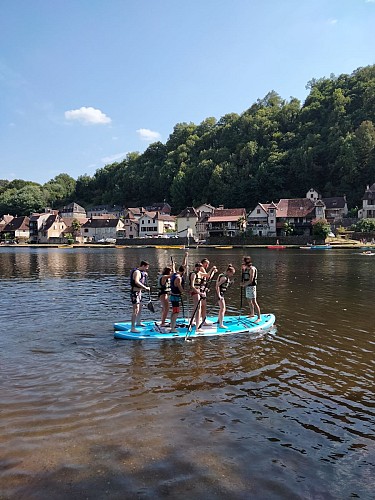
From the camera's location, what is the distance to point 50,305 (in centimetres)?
2081

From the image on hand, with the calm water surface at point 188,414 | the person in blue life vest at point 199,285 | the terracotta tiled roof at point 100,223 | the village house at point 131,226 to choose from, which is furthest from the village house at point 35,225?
the person in blue life vest at point 199,285

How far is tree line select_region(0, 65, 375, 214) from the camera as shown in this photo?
124375 mm

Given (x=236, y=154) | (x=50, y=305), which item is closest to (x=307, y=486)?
(x=50, y=305)

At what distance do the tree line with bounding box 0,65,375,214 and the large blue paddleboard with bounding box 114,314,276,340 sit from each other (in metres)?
115

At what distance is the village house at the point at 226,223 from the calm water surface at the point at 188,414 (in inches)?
3778

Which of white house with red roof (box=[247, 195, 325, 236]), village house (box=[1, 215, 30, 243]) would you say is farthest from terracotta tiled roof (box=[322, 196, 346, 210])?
village house (box=[1, 215, 30, 243])

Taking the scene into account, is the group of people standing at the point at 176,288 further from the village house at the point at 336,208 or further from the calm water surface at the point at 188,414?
the village house at the point at 336,208

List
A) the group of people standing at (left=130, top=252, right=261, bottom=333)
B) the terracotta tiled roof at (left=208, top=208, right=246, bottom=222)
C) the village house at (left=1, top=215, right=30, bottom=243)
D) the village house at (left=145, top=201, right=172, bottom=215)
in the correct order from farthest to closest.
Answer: the village house at (left=145, top=201, right=172, bottom=215), the village house at (left=1, top=215, right=30, bottom=243), the terracotta tiled roof at (left=208, top=208, right=246, bottom=222), the group of people standing at (left=130, top=252, right=261, bottom=333)

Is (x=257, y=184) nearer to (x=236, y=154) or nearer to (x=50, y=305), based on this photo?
(x=236, y=154)

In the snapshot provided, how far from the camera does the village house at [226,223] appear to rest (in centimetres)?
11138

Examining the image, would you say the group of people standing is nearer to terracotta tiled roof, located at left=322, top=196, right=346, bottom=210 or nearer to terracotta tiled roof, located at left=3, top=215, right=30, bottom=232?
terracotta tiled roof, located at left=322, top=196, right=346, bottom=210

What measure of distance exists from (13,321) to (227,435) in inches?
494

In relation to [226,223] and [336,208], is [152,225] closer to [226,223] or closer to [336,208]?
[226,223]

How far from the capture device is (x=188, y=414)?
802cm
